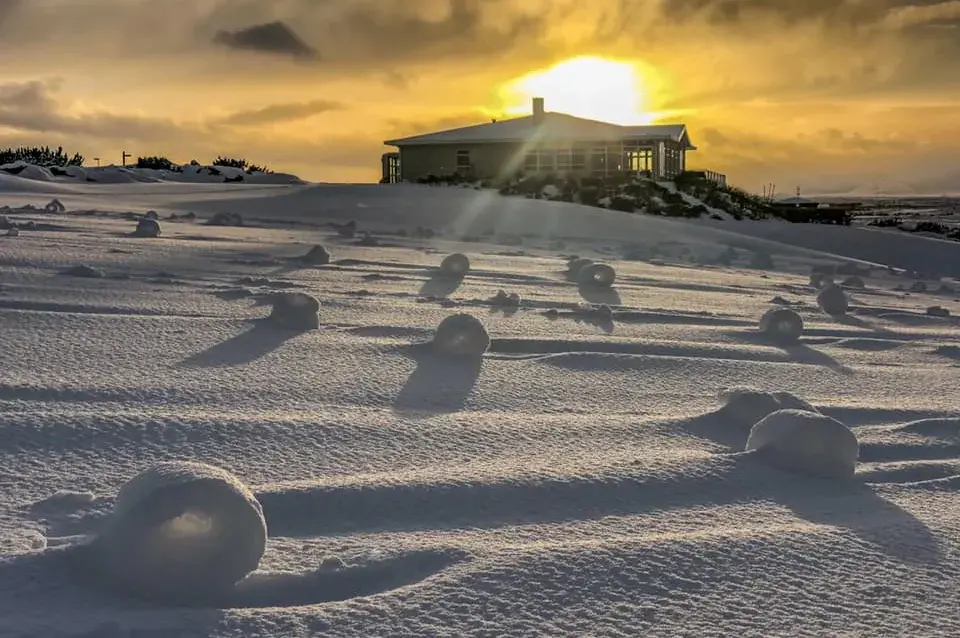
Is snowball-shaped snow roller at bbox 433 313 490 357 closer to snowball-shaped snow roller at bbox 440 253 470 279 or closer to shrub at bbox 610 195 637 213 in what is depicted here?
snowball-shaped snow roller at bbox 440 253 470 279

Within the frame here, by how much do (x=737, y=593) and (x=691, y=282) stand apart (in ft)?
15.2

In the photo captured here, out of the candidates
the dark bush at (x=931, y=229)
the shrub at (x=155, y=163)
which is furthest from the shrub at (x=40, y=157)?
the dark bush at (x=931, y=229)

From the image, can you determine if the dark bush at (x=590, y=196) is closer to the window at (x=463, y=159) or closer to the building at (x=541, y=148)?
the building at (x=541, y=148)

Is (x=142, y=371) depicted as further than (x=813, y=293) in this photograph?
No

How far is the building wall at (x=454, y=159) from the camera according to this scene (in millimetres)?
28375

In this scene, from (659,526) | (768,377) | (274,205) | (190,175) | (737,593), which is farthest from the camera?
(190,175)

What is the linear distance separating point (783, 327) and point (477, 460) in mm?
2045

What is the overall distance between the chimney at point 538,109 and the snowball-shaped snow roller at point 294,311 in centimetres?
2740

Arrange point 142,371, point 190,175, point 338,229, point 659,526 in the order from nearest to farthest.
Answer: point 659,526, point 142,371, point 338,229, point 190,175

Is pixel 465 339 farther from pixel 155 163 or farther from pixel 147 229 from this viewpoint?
pixel 155 163

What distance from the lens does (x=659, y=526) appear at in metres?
1.51

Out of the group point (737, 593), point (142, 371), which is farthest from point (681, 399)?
point (142, 371)

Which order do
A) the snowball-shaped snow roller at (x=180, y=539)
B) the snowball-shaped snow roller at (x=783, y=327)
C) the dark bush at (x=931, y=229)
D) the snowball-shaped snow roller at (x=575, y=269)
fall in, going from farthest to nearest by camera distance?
1. the dark bush at (x=931, y=229)
2. the snowball-shaped snow roller at (x=575, y=269)
3. the snowball-shaped snow roller at (x=783, y=327)
4. the snowball-shaped snow roller at (x=180, y=539)

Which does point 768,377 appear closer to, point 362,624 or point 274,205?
point 362,624
